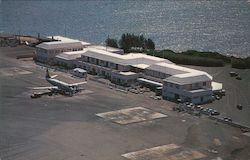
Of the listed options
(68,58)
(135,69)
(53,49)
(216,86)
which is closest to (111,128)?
(216,86)

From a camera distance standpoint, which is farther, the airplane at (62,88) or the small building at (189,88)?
the airplane at (62,88)

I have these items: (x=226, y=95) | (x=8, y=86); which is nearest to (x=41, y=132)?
(x=8, y=86)

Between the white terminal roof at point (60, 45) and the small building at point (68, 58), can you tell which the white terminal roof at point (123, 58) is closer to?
the small building at point (68, 58)

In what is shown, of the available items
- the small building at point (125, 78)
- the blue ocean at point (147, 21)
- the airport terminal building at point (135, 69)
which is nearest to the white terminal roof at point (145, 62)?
the airport terminal building at point (135, 69)

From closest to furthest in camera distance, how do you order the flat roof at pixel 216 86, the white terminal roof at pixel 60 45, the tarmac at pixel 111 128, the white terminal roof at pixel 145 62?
the tarmac at pixel 111 128 → the white terminal roof at pixel 145 62 → the flat roof at pixel 216 86 → the white terminal roof at pixel 60 45

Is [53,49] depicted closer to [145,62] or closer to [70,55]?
[70,55]

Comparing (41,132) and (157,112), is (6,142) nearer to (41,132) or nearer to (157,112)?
(41,132)
